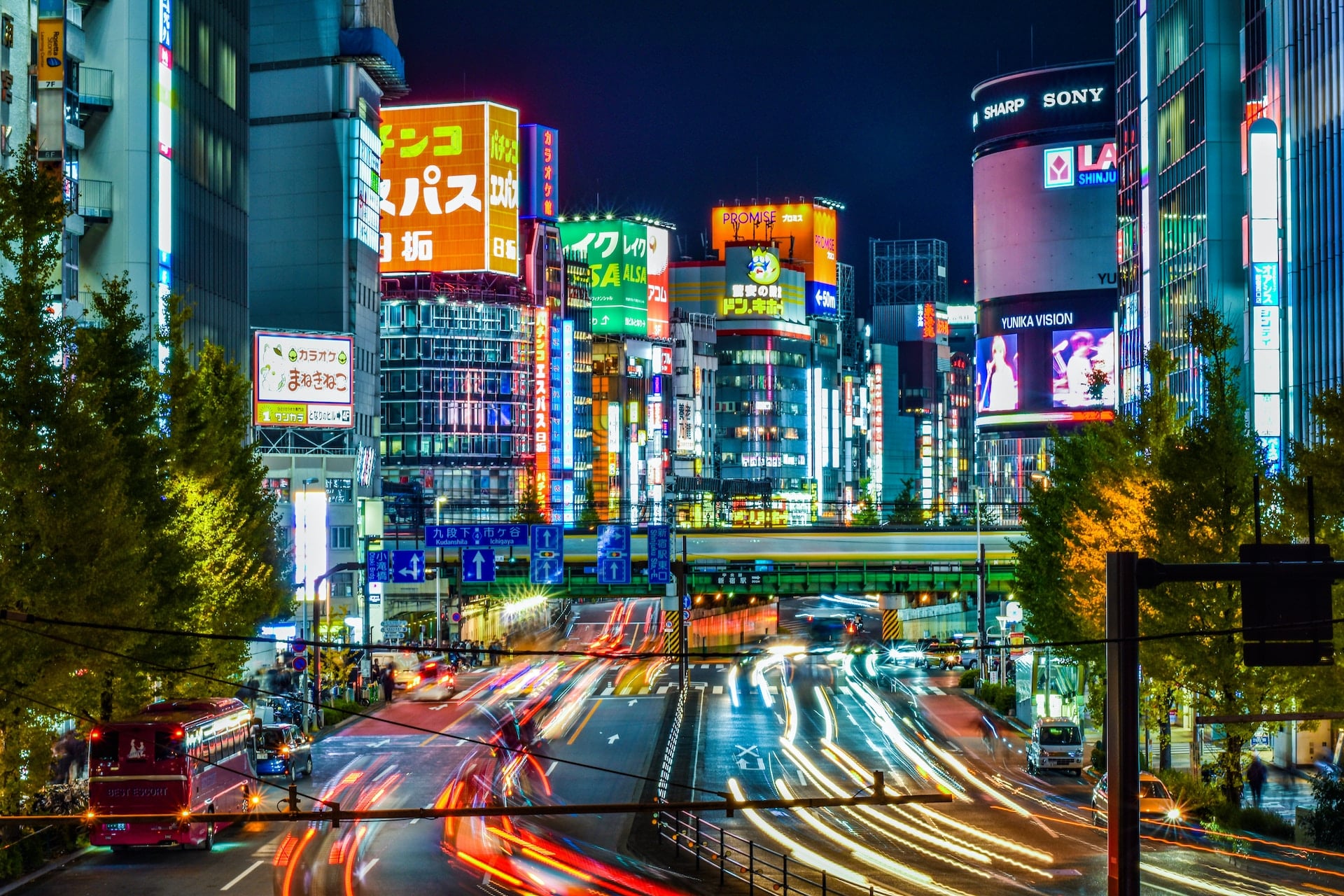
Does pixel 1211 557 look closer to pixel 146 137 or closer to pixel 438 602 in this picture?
pixel 146 137

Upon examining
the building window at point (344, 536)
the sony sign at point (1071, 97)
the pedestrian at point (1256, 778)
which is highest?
the sony sign at point (1071, 97)

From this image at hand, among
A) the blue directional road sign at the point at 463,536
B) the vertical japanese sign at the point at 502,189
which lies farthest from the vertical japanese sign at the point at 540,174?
the blue directional road sign at the point at 463,536

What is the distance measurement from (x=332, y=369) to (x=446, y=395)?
5389 cm

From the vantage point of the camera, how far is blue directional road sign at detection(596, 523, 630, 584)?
6912cm

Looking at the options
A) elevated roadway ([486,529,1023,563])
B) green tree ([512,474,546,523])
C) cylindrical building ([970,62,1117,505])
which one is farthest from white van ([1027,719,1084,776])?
cylindrical building ([970,62,1117,505])

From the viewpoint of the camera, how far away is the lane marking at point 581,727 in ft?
197

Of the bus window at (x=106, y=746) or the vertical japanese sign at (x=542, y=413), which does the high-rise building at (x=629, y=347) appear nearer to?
the vertical japanese sign at (x=542, y=413)

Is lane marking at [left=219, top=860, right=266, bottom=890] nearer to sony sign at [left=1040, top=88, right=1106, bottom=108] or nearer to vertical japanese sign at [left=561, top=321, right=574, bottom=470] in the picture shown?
vertical japanese sign at [left=561, top=321, right=574, bottom=470]

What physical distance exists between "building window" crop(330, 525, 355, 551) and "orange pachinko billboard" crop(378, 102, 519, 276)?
48.5 m

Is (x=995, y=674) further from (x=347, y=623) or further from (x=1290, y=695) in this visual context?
(x=1290, y=695)

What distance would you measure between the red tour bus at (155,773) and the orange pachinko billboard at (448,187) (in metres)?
102

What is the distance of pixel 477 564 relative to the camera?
68.2 metres

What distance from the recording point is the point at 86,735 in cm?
4119

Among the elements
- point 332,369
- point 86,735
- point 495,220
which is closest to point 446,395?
point 495,220
